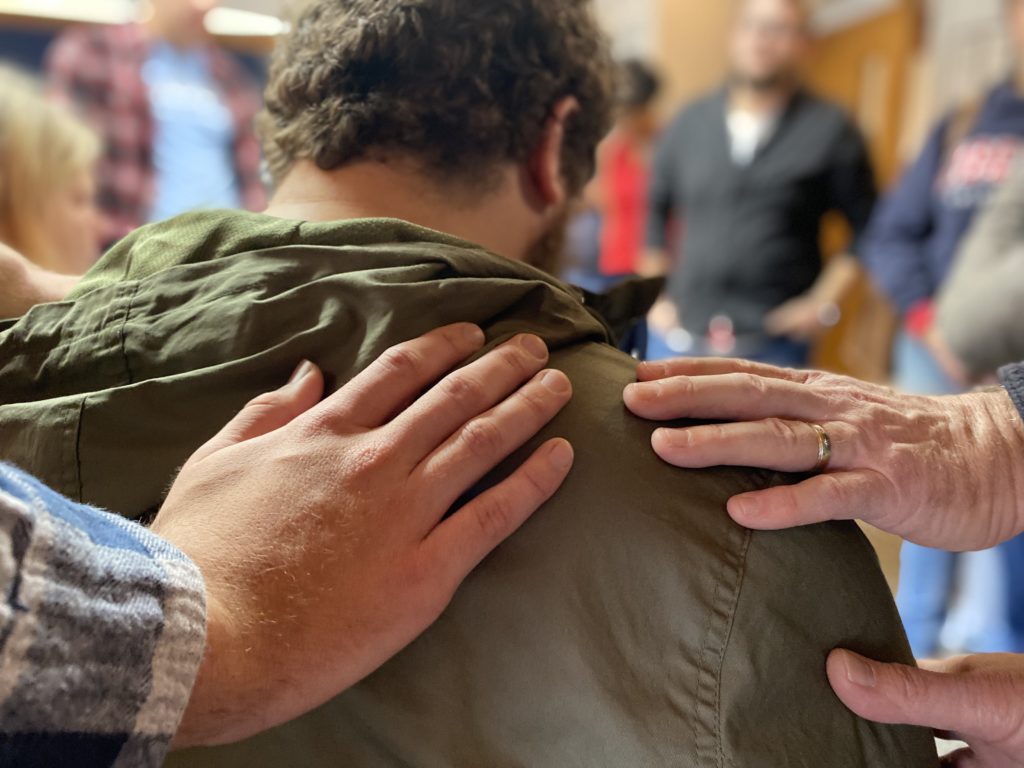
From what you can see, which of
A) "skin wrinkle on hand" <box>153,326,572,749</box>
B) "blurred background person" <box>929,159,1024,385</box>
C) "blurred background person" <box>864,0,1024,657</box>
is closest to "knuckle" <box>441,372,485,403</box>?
"skin wrinkle on hand" <box>153,326,572,749</box>

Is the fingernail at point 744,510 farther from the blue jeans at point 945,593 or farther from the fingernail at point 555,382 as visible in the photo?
the blue jeans at point 945,593

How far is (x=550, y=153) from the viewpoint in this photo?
1019mm

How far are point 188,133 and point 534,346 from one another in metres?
2.27

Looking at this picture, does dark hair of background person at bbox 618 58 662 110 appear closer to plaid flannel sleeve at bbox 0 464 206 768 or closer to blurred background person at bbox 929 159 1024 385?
blurred background person at bbox 929 159 1024 385

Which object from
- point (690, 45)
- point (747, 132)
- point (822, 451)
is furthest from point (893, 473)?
point (690, 45)

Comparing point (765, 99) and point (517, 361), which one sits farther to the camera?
point (765, 99)

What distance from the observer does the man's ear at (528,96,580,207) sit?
1010mm

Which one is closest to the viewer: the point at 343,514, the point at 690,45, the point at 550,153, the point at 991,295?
the point at 343,514

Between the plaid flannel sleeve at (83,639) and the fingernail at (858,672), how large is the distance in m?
0.46

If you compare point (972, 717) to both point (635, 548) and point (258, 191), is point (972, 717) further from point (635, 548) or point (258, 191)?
point (258, 191)

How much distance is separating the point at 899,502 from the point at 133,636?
616 millimetres

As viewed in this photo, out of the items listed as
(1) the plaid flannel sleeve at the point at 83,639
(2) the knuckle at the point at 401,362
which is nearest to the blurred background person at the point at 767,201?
(2) the knuckle at the point at 401,362

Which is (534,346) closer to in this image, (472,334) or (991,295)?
(472,334)

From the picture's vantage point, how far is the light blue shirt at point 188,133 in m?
2.69
